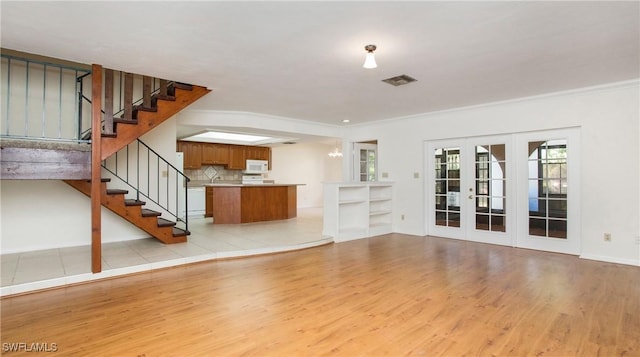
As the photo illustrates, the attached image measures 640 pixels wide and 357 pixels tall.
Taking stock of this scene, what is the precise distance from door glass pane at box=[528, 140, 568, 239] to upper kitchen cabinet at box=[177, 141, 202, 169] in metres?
7.95

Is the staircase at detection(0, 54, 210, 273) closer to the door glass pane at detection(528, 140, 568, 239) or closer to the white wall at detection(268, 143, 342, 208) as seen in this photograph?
the door glass pane at detection(528, 140, 568, 239)

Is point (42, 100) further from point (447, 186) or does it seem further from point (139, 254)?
point (447, 186)

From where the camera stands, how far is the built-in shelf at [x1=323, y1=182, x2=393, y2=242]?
617cm

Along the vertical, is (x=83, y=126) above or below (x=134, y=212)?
above

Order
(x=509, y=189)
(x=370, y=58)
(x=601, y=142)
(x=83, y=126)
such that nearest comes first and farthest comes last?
1. (x=370, y=58)
2. (x=601, y=142)
3. (x=83, y=126)
4. (x=509, y=189)

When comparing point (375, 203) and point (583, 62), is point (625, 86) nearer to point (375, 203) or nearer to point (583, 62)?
point (583, 62)

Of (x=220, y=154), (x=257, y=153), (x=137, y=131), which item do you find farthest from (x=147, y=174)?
(x=257, y=153)

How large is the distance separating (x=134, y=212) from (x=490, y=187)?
5889 millimetres

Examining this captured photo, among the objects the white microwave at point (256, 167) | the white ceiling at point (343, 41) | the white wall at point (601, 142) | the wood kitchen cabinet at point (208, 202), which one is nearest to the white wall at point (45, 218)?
the white ceiling at point (343, 41)

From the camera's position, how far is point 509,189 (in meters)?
5.62

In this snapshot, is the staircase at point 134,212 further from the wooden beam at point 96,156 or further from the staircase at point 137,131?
the wooden beam at point 96,156

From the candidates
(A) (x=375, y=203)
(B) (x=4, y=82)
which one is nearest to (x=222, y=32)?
(B) (x=4, y=82)

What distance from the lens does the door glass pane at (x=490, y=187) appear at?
575 centimetres

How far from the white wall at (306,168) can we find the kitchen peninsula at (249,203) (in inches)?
114
